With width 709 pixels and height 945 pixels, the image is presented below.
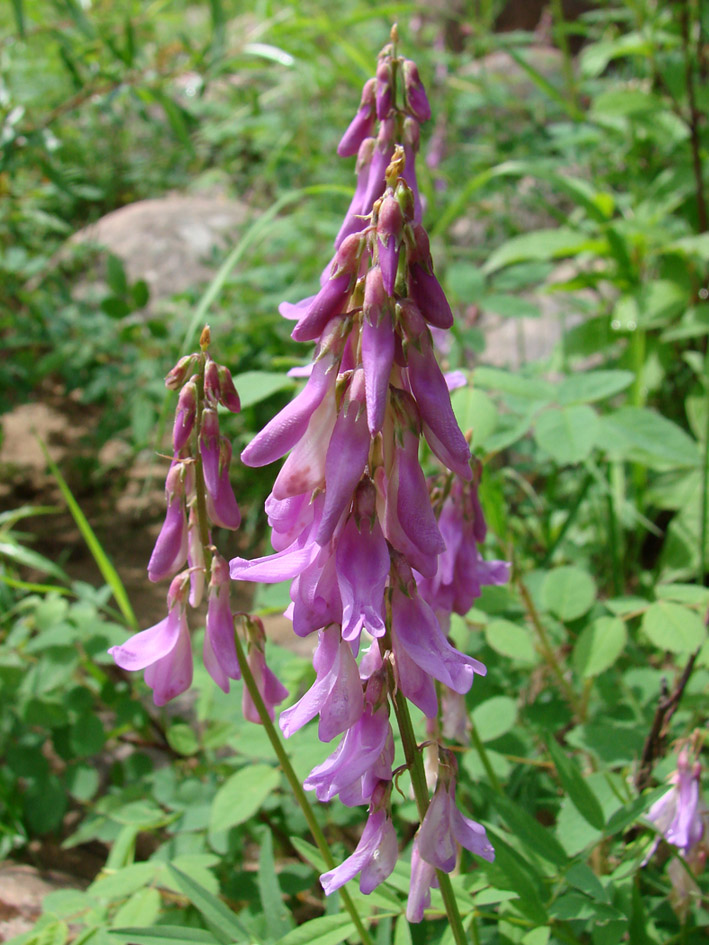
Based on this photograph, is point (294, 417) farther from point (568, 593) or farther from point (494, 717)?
point (568, 593)

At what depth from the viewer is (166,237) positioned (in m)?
5.30

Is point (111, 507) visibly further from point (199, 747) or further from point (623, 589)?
point (623, 589)

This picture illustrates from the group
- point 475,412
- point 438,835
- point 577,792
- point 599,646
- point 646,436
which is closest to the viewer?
point 438,835

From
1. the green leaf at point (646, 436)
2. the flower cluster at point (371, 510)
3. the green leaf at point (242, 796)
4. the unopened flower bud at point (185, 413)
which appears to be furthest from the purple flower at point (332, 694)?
the green leaf at point (646, 436)

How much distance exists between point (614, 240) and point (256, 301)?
64.9 inches

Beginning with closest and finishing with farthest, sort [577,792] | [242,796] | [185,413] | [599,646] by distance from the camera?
[185,413]
[577,792]
[242,796]
[599,646]

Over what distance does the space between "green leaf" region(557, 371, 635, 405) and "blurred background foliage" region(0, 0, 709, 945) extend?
1 centimetres

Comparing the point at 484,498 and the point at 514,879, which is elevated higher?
the point at 484,498

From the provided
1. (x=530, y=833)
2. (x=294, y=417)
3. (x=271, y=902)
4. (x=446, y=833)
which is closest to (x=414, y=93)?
(x=294, y=417)

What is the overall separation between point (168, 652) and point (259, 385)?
1.00 metres

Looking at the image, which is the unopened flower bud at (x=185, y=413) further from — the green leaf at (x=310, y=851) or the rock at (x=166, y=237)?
the rock at (x=166, y=237)

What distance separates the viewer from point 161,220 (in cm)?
542

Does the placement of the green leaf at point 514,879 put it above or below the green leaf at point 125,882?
above

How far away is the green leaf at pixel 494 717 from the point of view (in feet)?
5.87
